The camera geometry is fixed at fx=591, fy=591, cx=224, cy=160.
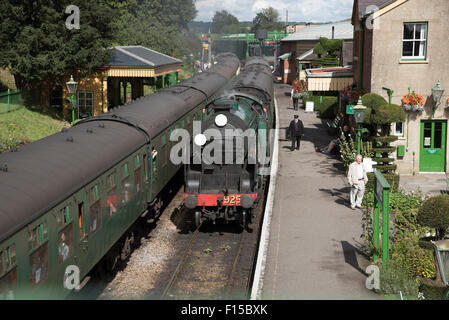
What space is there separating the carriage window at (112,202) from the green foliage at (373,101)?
458 inches

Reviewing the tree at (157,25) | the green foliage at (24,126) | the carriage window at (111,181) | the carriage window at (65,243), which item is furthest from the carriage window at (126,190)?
the tree at (157,25)

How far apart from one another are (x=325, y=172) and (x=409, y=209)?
6.18 m

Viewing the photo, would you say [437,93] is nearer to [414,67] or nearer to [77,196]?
[414,67]

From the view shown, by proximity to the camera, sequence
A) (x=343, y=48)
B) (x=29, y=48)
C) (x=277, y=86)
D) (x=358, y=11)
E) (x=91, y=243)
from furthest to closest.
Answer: (x=277, y=86) → (x=343, y=48) → (x=29, y=48) → (x=358, y=11) → (x=91, y=243)

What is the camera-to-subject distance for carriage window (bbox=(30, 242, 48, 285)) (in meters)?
8.55

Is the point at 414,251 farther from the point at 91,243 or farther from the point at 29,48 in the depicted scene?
the point at 29,48

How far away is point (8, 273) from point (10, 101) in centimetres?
2435

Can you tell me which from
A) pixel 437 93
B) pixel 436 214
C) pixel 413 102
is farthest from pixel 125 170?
pixel 437 93

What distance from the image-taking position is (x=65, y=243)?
9.86 meters

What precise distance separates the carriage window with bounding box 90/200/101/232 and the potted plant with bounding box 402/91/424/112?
14861 mm

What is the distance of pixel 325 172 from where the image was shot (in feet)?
75.0

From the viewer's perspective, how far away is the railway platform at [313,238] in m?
11.7

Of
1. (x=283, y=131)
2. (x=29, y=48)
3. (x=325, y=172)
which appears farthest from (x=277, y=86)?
(x=325, y=172)
